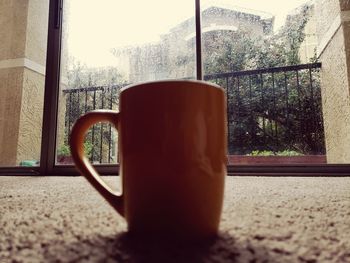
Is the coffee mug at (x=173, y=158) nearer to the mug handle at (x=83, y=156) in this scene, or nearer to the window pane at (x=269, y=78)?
the mug handle at (x=83, y=156)

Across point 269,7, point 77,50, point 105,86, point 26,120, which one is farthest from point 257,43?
point 26,120

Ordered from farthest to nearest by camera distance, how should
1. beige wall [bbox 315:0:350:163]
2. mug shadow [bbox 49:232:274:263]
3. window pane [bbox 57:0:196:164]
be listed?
1. beige wall [bbox 315:0:350:163]
2. window pane [bbox 57:0:196:164]
3. mug shadow [bbox 49:232:274:263]

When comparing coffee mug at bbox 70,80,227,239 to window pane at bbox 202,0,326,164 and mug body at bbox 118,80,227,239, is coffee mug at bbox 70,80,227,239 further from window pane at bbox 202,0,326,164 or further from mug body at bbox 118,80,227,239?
window pane at bbox 202,0,326,164

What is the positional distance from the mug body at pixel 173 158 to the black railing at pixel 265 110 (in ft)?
7.30

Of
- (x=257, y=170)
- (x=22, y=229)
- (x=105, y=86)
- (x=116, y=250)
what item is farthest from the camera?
(x=105, y=86)

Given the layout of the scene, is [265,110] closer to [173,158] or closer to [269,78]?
[269,78]

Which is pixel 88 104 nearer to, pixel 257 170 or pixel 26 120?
pixel 26 120

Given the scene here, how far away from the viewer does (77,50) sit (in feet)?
7.21

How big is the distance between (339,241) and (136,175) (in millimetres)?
247

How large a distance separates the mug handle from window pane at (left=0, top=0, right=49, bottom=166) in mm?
2663

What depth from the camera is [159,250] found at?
295 mm

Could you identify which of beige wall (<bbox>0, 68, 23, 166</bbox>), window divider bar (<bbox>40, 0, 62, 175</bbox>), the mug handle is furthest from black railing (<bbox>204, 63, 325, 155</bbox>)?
the mug handle

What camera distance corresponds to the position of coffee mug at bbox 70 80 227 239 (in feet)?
1.04

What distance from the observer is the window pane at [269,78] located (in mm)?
2686
